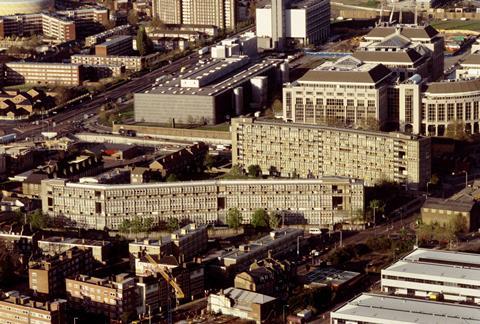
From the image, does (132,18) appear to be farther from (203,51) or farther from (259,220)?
(259,220)

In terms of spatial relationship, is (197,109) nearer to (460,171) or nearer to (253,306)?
(460,171)

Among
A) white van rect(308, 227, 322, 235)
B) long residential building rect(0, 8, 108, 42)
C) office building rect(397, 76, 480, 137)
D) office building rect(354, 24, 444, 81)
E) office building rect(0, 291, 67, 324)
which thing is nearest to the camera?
office building rect(0, 291, 67, 324)

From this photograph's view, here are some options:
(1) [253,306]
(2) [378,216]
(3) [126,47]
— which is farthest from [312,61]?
(1) [253,306]

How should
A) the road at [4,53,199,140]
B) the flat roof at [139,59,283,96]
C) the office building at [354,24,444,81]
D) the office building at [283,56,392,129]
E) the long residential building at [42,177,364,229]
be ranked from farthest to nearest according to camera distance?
the office building at [354,24,444,81], the road at [4,53,199,140], the flat roof at [139,59,283,96], the office building at [283,56,392,129], the long residential building at [42,177,364,229]

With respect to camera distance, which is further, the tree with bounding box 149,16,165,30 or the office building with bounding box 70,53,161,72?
the tree with bounding box 149,16,165,30

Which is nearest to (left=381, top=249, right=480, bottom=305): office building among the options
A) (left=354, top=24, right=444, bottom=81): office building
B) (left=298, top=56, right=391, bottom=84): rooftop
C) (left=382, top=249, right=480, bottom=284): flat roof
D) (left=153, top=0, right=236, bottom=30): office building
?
(left=382, top=249, right=480, bottom=284): flat roof

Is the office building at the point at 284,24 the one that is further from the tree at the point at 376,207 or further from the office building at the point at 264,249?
the office building at the point at 264,249

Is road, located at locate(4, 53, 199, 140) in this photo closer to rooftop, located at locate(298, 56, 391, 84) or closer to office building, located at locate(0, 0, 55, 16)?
rooftop, located at locate(298, 56, 391, 84)
